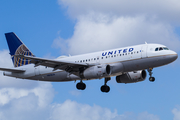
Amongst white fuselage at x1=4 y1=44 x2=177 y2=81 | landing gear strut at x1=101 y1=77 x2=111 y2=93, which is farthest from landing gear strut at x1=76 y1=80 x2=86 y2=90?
landing gear strut at x1=101 y1=77 x2=111 y2=93

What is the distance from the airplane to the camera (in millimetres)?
38656

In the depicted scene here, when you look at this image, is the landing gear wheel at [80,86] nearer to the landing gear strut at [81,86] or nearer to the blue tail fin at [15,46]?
the landing gear strut at [81,86]

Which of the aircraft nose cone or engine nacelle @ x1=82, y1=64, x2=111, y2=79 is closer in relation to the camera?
the aircraft nose cone

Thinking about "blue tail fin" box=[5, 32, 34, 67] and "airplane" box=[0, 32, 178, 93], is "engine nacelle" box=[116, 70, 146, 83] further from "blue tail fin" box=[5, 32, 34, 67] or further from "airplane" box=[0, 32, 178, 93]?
"blue tail fin" box=[5, 32, 34, 67]

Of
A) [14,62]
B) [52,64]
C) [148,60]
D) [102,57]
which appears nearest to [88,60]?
[102,57]

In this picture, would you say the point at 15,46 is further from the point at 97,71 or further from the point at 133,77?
the point at 133,77

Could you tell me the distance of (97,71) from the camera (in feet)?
130

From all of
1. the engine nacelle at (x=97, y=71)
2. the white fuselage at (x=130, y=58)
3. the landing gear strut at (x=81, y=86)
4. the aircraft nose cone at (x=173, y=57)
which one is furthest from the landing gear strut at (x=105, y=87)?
the aircraft nose cone at (x=173, y=57)

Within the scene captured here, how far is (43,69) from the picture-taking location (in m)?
45.8

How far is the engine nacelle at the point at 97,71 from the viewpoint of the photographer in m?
39.4

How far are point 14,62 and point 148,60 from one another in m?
21.7

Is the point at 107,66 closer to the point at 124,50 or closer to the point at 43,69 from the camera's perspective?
the point at 124,50

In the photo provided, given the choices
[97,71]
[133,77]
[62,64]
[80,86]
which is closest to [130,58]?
[97,71]

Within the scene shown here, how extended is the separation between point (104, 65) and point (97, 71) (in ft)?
3.81
